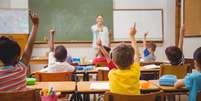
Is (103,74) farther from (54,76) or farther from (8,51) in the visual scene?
(8,51)

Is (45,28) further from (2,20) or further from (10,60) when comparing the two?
(10,60)

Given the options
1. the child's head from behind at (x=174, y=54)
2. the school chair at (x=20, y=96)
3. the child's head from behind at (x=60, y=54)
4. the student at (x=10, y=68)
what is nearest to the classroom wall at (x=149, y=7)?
the child's head from behind at (x=60, y=54)

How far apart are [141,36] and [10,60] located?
21.8ft

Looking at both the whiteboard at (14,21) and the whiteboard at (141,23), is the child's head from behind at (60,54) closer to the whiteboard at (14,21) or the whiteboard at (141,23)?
the whiteboard at (14,21)

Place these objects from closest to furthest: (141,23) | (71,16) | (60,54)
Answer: (60,54) → (71,16) → (141,23)

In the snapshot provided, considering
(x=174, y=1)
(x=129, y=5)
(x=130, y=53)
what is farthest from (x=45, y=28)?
(x=130, y=53)

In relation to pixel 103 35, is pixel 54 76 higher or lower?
lower

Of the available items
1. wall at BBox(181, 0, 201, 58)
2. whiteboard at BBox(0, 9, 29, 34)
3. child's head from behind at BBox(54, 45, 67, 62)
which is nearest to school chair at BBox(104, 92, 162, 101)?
child's head from behind at BBox(54, 45, 67, 62)

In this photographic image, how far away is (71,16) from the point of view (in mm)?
8625

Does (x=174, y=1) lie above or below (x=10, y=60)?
above

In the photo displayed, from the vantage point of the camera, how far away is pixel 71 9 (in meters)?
8.60

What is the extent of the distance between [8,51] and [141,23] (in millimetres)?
6731

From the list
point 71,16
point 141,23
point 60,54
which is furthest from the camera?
point 141,23

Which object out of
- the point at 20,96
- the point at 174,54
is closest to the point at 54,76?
the point at 174,54
